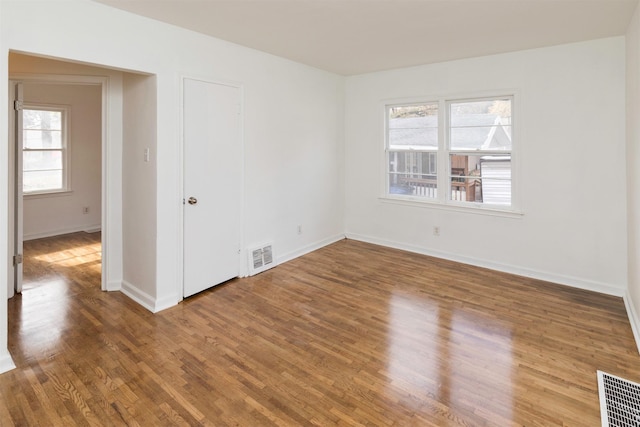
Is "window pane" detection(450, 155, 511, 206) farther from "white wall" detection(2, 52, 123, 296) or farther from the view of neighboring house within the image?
"white wall" detection(2, 52, 123, 296)

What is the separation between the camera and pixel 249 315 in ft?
10.7

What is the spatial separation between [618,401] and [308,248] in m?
3.65

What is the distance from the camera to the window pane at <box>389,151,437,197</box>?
5.03 metres

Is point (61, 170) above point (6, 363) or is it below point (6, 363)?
above

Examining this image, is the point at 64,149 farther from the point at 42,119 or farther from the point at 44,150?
the point at 42,119

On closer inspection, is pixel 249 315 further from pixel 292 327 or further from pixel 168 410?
pixel 168 410

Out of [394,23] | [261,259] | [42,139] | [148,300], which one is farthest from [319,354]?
[42,139]

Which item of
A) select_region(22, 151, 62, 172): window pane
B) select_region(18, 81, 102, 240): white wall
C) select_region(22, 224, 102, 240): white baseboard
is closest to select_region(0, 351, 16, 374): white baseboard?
select_region(22, 224, 102, 240): white baseboard

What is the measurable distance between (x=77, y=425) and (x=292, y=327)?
60.3 inches

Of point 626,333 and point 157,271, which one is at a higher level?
point 157,271

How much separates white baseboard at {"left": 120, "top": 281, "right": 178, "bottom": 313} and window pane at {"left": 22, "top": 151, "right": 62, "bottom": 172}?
148 inches

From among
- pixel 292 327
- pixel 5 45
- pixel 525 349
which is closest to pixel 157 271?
pixel 292 327

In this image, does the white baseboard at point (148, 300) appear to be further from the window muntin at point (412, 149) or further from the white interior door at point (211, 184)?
the window muntin at point (412, 149)

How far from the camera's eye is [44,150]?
19.7ft
